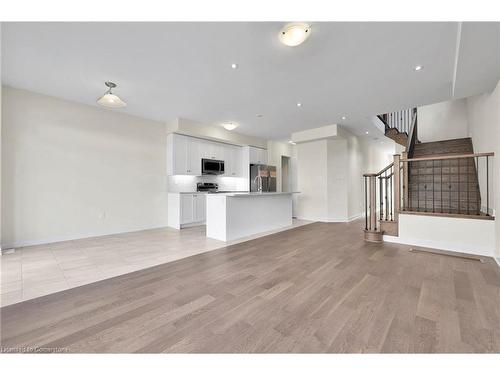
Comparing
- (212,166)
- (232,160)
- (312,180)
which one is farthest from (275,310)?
(232,160)

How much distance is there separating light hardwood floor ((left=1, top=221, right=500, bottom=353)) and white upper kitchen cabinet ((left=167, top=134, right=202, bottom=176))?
3311mm

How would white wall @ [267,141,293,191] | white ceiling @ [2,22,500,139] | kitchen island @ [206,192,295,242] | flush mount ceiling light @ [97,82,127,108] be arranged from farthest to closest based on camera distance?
white wall @ [267,141,293,191] → kitchen island @ [206,192,295,242] → flush mount ceiling light @ [97,82,127,108] → white ceiling @ [2,22,500,139]

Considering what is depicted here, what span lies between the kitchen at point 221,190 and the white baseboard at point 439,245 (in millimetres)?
2394

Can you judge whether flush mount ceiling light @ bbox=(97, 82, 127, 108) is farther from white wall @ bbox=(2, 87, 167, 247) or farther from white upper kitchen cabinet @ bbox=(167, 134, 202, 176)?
white upper kitchen cabinet @ bbox=(167, 134, 202, 176)

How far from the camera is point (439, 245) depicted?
11.2ft

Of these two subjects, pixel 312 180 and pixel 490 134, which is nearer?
pixel 490 134

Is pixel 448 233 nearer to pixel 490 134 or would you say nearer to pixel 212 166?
pixel 490 134

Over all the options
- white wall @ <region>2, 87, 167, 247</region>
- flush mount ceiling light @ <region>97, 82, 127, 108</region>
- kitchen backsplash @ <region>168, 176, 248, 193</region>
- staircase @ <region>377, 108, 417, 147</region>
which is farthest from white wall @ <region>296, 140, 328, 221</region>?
flush mount ceiling light @ <region>97, 82, 127, 108</region>

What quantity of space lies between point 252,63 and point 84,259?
12.0ft

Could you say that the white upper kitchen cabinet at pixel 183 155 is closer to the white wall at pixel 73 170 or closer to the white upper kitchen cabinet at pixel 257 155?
the white wall at pixel 73 170

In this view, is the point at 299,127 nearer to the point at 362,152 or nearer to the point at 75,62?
the point at 362,152

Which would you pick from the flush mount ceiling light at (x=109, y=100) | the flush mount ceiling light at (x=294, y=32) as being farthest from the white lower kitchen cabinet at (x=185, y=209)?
the flush mount ceiling light at (x=294, y=32)

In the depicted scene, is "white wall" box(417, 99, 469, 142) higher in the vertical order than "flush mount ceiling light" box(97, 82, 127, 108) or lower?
higher

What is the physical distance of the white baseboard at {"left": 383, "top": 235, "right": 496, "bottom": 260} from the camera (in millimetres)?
3087
